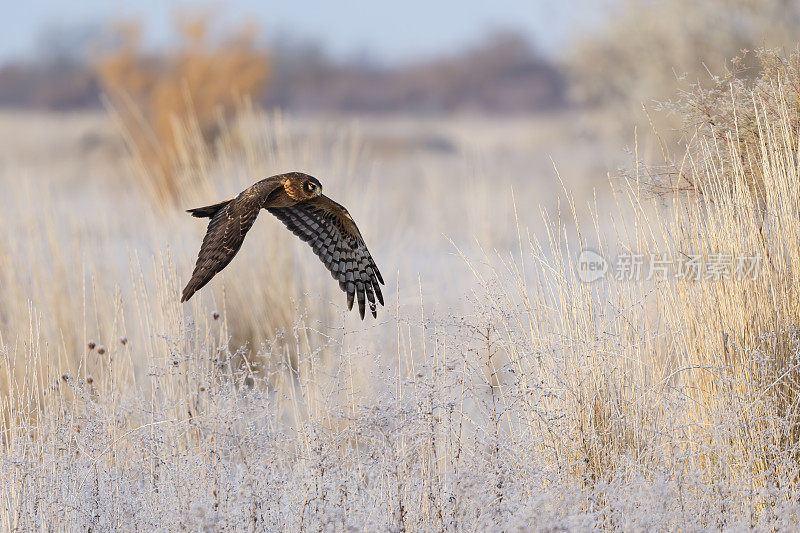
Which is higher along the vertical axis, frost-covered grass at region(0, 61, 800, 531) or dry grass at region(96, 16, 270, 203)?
dry grass at region(96, 16, 270, 203)

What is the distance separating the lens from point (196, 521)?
2578 mm

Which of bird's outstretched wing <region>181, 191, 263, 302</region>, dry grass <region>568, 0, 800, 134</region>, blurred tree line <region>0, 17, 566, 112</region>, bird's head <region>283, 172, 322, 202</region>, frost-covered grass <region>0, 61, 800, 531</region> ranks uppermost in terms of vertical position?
blurred tree line <region>0, 17, 566, 112</region>

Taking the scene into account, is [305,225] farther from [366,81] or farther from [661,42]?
[366,81]

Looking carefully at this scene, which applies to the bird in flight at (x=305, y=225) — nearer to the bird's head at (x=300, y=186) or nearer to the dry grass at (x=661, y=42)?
the bird's head at (x=300, y=186)

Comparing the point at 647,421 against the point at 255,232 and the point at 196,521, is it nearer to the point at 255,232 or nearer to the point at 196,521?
the point at 196,521

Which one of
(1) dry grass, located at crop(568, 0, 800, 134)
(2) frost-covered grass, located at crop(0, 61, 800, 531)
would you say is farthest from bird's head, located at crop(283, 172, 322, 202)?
(1) dry grass, located at crop(568, 0, 800, 134)

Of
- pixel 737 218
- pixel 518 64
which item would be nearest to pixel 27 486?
pixel 737 218

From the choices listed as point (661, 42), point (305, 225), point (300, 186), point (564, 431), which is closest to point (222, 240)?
point (300, 186)

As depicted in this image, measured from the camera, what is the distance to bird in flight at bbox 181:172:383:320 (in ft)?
9.11

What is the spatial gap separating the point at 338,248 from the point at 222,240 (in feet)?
3.04

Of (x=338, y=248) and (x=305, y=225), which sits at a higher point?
(x=305, y=225)

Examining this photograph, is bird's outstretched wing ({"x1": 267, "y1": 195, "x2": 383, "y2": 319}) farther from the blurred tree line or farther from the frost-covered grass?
the blurred tree line

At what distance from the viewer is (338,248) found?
362 cm

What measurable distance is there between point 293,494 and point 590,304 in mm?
1177
